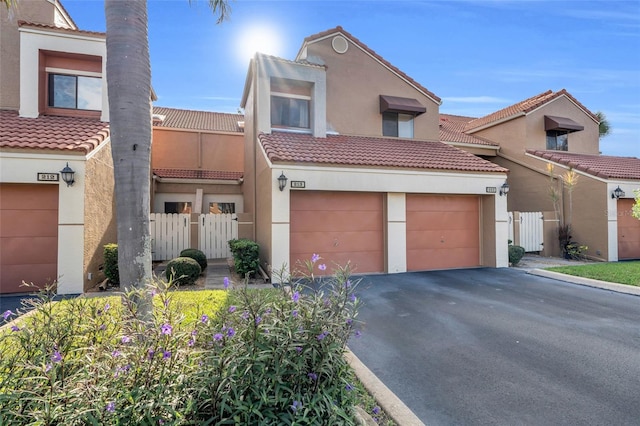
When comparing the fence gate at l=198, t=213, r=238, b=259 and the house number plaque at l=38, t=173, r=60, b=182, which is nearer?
the house number plaque at l=38, t=173, r=60, b=182

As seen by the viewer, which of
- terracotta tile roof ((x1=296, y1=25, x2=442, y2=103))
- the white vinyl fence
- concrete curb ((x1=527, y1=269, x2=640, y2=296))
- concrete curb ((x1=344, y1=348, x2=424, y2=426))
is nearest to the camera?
concrete curb ((x1=344, y1=348, x2=424, y2=426))

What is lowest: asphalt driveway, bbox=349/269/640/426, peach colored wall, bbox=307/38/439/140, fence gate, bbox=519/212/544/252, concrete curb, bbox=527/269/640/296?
asphalt driveway, bbox=349/269/640/426

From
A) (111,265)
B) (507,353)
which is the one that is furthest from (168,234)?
(507,353)

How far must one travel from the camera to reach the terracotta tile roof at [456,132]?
18042mm

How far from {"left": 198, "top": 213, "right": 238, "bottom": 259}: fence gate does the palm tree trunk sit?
399 inches

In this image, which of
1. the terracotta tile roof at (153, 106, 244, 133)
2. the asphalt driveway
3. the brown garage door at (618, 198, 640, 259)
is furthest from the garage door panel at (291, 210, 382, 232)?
the terracotta tile roof at (153, 106, 244, 133)

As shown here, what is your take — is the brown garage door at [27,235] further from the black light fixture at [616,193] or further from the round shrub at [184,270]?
the black light fixture at [616,193]

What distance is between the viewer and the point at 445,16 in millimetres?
10172

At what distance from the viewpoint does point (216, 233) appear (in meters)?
13.8

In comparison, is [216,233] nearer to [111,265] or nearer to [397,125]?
[111,265]

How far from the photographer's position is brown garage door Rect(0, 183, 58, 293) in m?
8.38

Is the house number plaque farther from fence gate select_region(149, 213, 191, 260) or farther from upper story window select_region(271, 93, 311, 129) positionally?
upper story window select_region(271, 93, 311, 129)

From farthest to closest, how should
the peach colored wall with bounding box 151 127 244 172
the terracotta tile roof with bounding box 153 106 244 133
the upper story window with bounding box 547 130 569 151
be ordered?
the terracotta tile roof with bounding box 153 106 244 133, the peach colored wall with bounding box 151 127 244 172, the upper story window with bounding box 547 130 569 151

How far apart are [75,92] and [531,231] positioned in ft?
65.9
